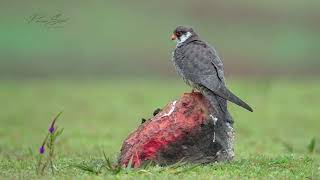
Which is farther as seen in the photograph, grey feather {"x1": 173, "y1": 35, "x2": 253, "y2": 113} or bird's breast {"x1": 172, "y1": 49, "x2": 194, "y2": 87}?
bird's breast {"x1": 172, "y1": 49, "x2": 194, "y2": 87}

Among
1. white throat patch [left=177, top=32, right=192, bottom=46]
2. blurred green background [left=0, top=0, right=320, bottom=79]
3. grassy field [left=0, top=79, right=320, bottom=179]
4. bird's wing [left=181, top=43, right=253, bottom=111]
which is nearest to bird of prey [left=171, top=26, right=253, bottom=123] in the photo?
bird's wing [left=181, top=43, right=253, bottom=111]

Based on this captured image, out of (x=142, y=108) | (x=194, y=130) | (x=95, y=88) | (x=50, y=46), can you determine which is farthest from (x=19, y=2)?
(x=194, y=130)

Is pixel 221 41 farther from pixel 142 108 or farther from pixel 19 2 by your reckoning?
pixel 142 108

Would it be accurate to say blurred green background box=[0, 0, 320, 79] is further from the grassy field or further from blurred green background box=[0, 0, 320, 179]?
the grassy field

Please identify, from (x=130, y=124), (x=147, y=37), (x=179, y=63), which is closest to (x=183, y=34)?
(x=179, y=63)

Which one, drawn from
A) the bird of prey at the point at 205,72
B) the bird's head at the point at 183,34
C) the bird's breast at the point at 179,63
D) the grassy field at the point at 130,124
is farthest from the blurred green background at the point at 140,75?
the bird's head at the point at 183,34

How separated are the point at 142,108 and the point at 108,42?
622 cm

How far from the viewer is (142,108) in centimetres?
1141

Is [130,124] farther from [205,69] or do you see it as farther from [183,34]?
[205,69]

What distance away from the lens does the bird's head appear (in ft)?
23.5

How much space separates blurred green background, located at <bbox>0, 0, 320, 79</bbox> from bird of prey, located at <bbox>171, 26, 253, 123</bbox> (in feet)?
26.7

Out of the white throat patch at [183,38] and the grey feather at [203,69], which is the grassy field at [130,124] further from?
the white throat patch at [183,38]

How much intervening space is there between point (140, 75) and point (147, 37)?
225 cm

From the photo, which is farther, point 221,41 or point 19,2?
point 19,2
